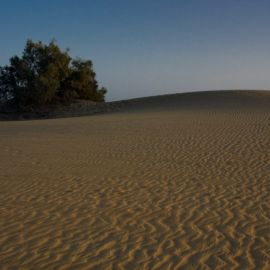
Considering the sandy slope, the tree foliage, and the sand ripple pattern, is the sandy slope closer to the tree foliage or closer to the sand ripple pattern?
the sand ripple pattern

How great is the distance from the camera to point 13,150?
45.1 feet

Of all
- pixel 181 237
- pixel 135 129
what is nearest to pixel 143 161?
→ pixel 181 237

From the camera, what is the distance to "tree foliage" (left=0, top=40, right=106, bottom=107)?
37156 millimetres

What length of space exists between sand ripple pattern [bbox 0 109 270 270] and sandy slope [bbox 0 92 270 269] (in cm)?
2

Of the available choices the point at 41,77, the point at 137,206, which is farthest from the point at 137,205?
the point at 41,77

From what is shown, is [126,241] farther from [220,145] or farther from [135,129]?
[135,129]

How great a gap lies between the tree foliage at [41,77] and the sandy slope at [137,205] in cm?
2319

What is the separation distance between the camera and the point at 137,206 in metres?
6.87

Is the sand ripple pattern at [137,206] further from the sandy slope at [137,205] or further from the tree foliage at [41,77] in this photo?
the tree foliage at [41,77]

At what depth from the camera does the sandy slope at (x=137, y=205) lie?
4.79 m

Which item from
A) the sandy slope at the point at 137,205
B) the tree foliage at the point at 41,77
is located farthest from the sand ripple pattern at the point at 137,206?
the tree foliage at the point at 41,77

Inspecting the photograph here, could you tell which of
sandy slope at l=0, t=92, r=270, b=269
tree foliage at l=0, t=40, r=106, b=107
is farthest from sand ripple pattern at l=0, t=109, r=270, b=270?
tree foliage at l=0, t=40, r=106, b=107

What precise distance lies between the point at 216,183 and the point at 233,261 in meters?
3.99

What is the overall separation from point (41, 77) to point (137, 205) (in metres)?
31.3
